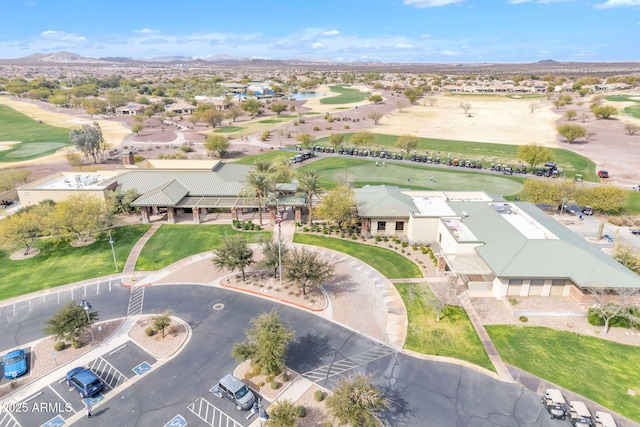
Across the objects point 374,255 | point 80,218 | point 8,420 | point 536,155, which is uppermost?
point 536,155

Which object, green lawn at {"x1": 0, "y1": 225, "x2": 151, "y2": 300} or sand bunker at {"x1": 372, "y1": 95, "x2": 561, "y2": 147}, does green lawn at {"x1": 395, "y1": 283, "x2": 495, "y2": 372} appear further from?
sand bunker at {"x1": 372, "y1": 95, "x2": 561, "y2": 147}

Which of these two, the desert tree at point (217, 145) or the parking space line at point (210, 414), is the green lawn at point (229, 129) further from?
the parking space line at point (210, 414)

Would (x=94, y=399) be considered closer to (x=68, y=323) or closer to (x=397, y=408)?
(x=68, y=323)

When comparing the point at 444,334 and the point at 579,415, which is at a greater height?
the point at 579,415

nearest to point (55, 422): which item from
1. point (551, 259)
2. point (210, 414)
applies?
point (210, 414)

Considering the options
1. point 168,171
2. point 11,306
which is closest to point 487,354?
point 11,306

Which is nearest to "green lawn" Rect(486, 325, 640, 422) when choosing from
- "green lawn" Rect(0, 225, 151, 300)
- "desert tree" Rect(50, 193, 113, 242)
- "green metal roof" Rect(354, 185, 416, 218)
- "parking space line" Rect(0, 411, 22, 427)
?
"green metal roof" Rect(354, 185, 416, 218)
